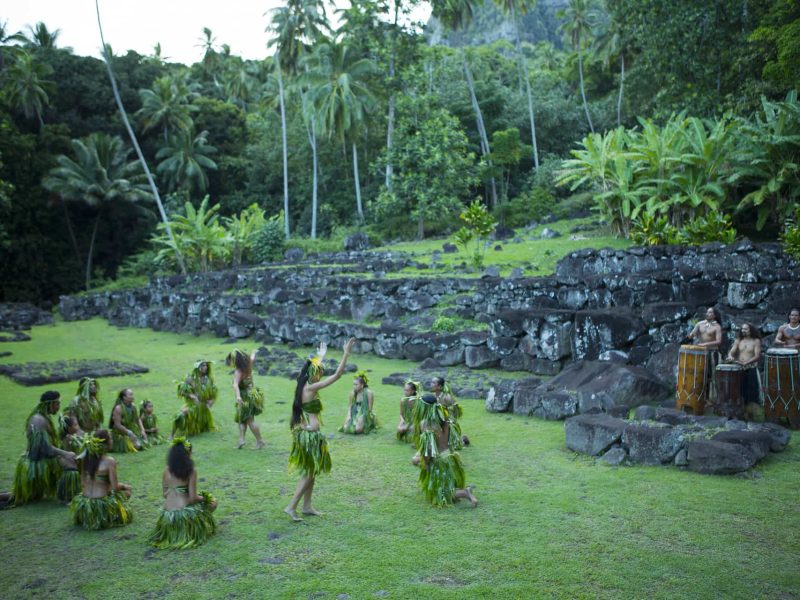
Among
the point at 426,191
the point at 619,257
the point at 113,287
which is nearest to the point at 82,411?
the point at 619,257

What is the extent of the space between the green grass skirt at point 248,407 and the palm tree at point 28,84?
108 ft

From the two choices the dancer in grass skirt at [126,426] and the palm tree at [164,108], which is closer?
the dancer in grass skirt at [126,426]

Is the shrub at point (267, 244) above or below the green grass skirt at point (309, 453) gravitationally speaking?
above

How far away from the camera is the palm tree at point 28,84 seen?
3428 centimetres

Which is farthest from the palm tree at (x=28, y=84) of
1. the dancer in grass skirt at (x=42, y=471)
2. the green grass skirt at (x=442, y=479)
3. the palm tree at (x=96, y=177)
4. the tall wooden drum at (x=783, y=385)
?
the tall wooden drum at (x=783, y=385)

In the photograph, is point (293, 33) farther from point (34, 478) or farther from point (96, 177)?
point (34, 478)

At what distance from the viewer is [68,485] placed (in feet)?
21.4

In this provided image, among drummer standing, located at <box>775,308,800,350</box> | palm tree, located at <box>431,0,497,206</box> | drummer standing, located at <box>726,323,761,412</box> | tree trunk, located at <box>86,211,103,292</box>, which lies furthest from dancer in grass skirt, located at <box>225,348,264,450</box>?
tree trunk, located at <box>86,211,103,292</box>

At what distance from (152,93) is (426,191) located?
18.0m

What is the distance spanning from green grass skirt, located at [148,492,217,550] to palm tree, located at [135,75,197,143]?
3689 centimetres

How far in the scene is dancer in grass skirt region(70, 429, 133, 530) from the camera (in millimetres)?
5859

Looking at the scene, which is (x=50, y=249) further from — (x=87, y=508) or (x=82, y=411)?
(x=87, y=508)

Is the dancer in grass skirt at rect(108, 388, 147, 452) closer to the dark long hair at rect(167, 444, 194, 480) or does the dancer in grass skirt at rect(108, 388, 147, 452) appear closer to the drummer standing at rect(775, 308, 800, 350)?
the dark long hair at rect(167, 444, 194, 480)

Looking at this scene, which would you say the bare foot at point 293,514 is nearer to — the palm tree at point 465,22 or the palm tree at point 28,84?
the palm tree at point 465,22
